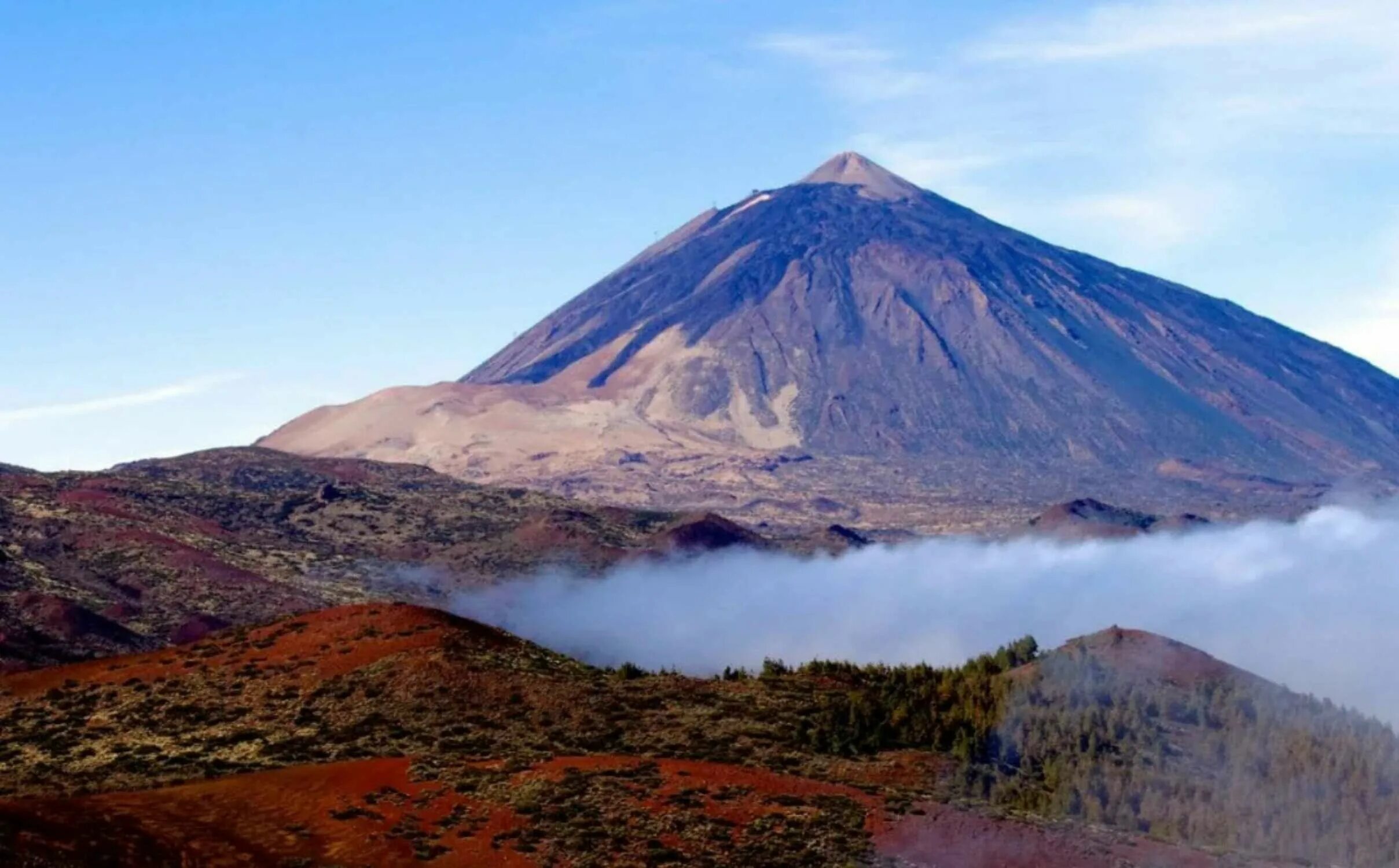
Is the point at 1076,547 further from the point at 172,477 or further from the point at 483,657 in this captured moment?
the point at 483,657

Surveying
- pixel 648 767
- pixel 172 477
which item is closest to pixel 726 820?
pixel 648 767

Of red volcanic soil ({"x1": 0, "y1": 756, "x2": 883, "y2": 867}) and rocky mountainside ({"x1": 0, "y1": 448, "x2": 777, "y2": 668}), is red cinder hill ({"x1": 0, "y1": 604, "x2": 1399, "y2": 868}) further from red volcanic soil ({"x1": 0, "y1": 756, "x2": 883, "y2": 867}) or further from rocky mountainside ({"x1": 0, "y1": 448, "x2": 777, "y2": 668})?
rocky mountainside ({"x1": 0, "y1": 448, "x2": 777, "y2": 668})

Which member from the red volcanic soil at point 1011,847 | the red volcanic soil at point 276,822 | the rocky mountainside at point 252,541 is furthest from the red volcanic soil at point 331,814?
the rocky mountainside at point 252,541

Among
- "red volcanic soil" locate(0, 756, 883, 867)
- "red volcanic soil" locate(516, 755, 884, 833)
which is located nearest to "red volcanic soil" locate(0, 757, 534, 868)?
"red volcanic soil" locate(0, 756, 883, 867)

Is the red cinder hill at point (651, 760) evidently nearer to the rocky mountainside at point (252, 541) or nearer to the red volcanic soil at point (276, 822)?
the red volcanic soil at point (276, 822)

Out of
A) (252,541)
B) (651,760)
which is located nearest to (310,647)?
(651,760)

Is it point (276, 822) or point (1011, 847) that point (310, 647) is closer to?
point (276, 822)

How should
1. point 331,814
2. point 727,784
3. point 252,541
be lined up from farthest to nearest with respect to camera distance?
point 252,541, point 727,784, point 331,814
